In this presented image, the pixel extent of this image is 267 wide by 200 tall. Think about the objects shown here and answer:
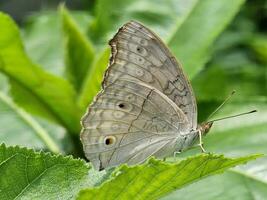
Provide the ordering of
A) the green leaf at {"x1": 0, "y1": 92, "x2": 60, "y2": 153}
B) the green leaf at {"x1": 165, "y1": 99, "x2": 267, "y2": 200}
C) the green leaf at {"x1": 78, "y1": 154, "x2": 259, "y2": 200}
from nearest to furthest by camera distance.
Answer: the green leaf at {"x1": 78, "y1": 154, "x2": 259, "y2": 200} → the green leaf at {"x1": 165, "y1": 99, "x2": 267, "y2": 200} → the green leaf at {"x1": 0, "y1": 92, "x2": 60, "y2": 153}

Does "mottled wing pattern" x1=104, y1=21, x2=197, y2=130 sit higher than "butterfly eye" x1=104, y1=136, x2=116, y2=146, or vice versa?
"mottled wing pattern" x1=104, y1=21, x2=197, y2=130

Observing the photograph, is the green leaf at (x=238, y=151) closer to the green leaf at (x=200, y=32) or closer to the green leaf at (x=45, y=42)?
the green leaf at (x=200, y=32)

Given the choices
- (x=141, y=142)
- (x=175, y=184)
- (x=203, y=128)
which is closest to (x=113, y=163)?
(x=141, y=142)

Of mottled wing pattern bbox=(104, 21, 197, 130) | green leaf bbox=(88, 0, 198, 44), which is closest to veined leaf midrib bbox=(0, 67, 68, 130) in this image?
mottled wing pattern bbox=(104, 21, 197, 130)

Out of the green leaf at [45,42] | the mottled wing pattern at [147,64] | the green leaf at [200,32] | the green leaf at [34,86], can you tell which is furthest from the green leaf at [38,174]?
the green leaf at [45,42]

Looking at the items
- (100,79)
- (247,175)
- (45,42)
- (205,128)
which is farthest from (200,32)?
(45,42)

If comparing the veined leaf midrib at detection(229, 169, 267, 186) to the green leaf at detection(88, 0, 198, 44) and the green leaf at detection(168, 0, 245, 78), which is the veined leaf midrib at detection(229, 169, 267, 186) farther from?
the green leaf at detection(88, 0, 198, 44)

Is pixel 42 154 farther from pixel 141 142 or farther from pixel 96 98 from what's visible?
pixel 141 142
